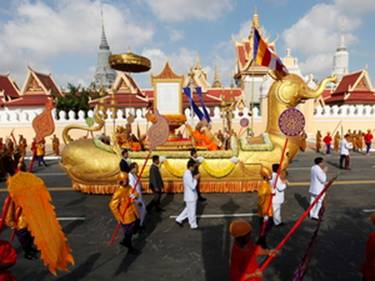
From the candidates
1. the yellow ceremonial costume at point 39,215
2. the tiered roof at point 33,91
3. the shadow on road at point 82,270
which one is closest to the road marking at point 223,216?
the shadow on road at point 82,270

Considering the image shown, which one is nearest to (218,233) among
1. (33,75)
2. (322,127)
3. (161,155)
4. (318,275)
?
(318,275)

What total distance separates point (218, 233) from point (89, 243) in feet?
7.73

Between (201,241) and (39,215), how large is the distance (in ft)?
9.94

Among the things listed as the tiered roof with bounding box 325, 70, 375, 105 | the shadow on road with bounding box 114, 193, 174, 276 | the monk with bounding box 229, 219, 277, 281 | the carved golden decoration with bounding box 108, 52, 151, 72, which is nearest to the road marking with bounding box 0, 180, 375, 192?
the shadow on road with bounding box 114, 193, 174, 276

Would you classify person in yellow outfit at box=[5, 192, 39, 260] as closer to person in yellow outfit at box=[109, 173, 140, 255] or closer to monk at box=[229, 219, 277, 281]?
person in yellow outfit at box=[109, 173, 140, 255]

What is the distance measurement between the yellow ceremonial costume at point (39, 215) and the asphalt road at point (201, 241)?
1.46m

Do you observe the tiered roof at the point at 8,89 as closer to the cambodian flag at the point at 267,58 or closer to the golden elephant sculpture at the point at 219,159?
the golden elephant sculpture at the point at 219,159

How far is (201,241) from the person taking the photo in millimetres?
4961

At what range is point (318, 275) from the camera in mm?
3889

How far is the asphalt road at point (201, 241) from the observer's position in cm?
401

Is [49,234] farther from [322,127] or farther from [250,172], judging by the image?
[322,127]

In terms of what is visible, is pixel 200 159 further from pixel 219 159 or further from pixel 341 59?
pixel 341 59

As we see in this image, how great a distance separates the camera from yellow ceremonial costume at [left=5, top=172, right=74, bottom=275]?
2.59 meters

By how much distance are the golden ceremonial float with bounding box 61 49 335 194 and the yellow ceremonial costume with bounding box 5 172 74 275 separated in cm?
462
